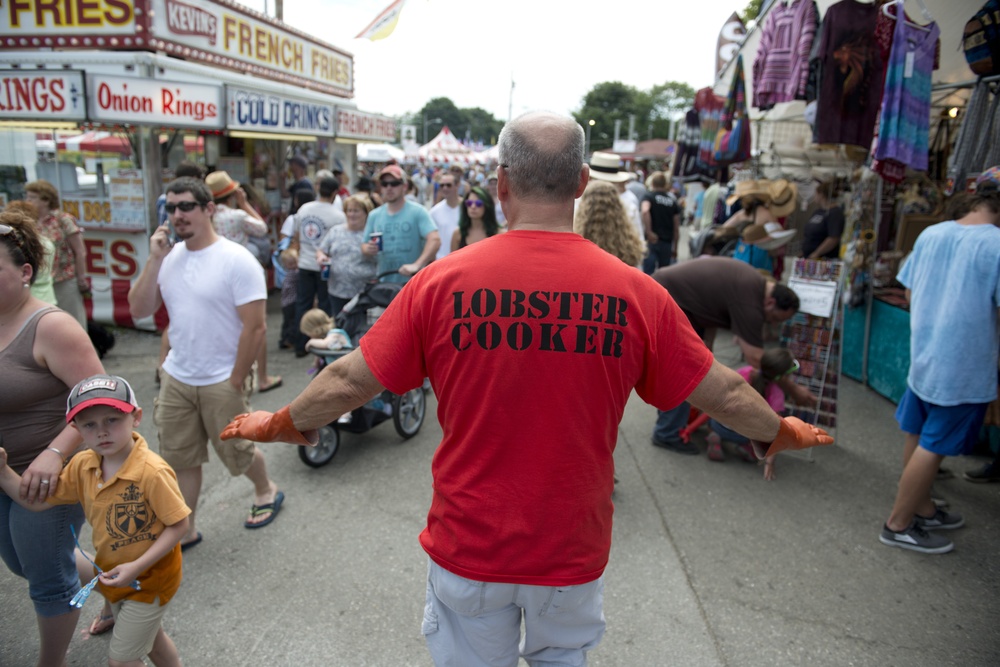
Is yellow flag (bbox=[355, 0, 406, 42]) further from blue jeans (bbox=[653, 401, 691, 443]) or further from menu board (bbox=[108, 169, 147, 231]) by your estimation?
blue jeans (bbox=[653, 401, 691, 443])

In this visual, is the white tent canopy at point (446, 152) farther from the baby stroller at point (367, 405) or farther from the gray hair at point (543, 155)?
the gray hair at point (543, 155)

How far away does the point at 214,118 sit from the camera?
24.8 feet

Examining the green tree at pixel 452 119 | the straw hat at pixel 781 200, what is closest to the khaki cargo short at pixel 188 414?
the straw hat at pixel 781 200

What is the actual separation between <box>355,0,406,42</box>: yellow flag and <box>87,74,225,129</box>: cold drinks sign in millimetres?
2329

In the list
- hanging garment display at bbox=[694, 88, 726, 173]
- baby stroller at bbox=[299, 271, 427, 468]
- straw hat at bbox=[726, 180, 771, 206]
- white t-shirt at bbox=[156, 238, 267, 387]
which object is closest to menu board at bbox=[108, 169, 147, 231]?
baby stroller at bbox=[299, 271, 427, 468]

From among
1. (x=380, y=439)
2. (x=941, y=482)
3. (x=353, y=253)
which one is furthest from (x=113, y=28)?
(x=941, y=482)

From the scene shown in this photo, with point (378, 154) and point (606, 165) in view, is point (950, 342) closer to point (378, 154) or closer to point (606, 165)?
point (606, 165)

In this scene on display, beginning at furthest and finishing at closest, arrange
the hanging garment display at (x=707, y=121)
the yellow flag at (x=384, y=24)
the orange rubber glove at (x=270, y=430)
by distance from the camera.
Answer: the hanging garment display at (x=707, y=121) < the yellow flag at (x=384, y=24) < the orange rubber glove at (x=270, y=430)

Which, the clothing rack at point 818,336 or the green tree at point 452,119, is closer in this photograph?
the clothing rack at point 818,336

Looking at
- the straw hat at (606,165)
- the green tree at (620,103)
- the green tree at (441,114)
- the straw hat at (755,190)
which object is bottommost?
the straw hat at (755,190)

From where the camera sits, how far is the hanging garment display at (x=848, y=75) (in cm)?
504

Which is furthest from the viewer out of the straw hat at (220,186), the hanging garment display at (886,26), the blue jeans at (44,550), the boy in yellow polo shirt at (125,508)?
the straw hat at (220,186)

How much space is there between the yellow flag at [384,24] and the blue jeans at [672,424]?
6144mm

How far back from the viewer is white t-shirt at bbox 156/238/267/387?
3229mm
